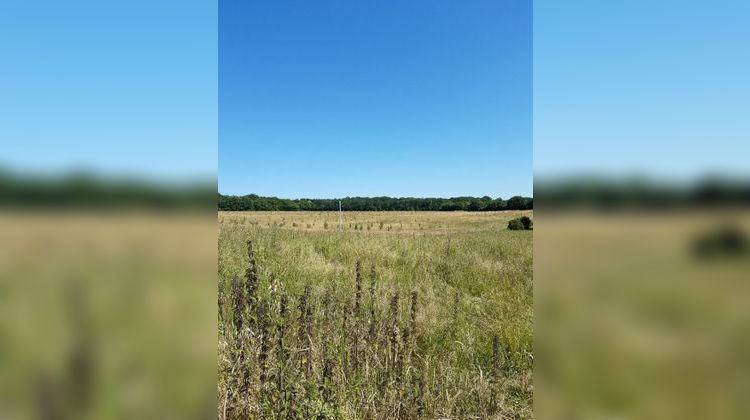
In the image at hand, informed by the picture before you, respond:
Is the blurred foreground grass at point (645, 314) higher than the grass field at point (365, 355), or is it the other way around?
the blurred foreground grass at point (645, 314)

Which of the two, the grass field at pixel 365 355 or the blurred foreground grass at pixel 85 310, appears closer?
the blurred foreground grass at pixel 85 310

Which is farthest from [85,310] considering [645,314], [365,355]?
[365,355]

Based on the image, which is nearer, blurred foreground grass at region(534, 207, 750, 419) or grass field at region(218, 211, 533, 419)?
blurred foreground grass at region(534, 207, 750, 419)

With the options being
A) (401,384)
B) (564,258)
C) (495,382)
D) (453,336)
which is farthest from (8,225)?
(453,336)

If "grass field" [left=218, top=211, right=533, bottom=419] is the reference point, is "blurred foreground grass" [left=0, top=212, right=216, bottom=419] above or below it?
above

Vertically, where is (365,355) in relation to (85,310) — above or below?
below

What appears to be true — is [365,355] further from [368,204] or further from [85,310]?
[368,204]

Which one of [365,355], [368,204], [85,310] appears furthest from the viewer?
[368,204]

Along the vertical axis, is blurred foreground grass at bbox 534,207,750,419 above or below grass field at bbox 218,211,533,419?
above

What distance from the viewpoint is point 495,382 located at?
98.1 inches

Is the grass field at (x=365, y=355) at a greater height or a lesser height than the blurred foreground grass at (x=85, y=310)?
lesser

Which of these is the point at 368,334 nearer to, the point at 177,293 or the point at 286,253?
the point at 177,293

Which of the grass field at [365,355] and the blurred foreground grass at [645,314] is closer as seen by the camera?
the blurred foreground grass at [645,314]

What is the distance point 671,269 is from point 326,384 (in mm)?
1850
